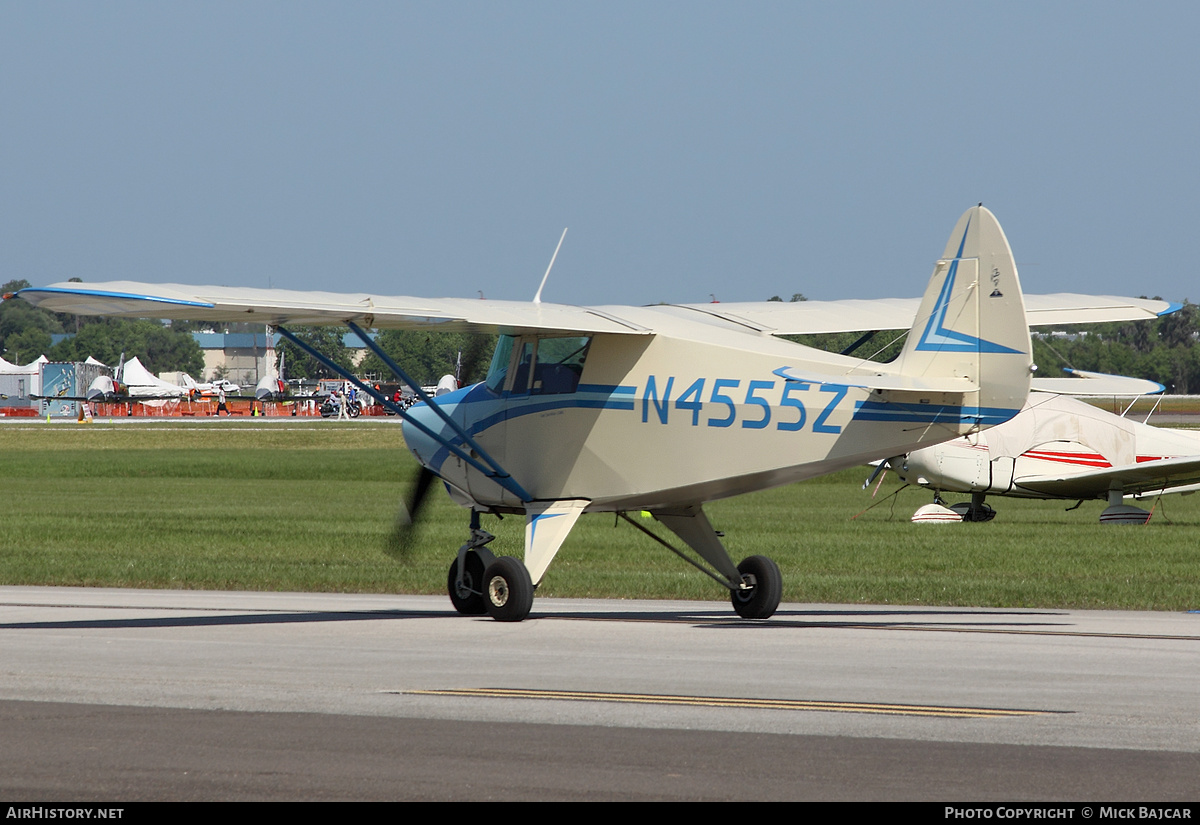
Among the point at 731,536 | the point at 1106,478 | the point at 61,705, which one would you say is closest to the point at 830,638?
the point at 61,705

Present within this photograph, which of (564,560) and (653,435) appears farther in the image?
(564,560)

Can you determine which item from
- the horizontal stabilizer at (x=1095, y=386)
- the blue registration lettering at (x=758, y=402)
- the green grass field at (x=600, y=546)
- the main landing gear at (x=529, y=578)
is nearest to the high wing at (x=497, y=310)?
the blue registration lettering at (x=758, y=402)

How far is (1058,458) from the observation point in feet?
107

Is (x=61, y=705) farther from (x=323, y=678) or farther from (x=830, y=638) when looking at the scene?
(x=830, y=638)

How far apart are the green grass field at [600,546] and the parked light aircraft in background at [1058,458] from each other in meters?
0.94

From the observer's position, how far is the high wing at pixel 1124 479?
30906 millimetres

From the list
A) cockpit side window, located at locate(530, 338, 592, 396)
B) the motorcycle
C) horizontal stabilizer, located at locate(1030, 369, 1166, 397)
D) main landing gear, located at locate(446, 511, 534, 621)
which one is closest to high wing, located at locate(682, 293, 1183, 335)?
cockpit side window, located at locate(530, 338, 592, 396)

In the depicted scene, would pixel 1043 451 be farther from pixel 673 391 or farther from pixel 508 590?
pixel 508 590

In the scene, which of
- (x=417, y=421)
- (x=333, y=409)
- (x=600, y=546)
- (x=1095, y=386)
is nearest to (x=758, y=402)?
(x=417, y=421)

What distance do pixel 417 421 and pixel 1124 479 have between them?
67.7ft

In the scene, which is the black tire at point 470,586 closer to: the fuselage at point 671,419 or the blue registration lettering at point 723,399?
the fuselage at point 671,419

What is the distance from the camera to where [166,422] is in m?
89.8

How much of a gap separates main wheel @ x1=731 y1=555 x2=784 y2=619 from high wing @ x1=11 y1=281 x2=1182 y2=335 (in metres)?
2.33
